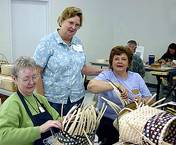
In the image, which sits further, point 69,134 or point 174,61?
point 174,61

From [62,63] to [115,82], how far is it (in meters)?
0.43

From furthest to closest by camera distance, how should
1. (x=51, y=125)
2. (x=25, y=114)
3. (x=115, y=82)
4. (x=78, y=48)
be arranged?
1. (x=78, y=48)
2. (x=115, y=82)
3. (x=25, y=114)
4. (x=51, y=125)

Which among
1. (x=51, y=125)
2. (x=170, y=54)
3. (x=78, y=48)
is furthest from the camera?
(x=170, y=54)

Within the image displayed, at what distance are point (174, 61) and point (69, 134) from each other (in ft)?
18.5

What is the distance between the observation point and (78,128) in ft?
4.16

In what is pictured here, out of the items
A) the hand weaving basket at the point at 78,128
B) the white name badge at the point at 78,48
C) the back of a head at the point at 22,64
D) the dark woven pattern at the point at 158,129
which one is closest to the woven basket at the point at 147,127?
the dark woven pattern at the point at 158,129

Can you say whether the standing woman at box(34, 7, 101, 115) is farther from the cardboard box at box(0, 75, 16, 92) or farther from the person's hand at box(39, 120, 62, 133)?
the cardboard box at box(0, 75, 16, 92)

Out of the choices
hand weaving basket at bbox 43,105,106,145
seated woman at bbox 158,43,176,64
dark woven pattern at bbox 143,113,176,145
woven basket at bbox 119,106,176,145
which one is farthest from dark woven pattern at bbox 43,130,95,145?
seated woman at bbox 158,43,176,64

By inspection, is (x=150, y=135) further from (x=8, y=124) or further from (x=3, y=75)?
(x=3, y=75)

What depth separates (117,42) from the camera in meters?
8.26

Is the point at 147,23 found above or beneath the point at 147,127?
above

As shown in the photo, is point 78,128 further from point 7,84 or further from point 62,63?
point 7,84

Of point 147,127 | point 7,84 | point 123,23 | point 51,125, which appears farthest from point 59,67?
point 123,23

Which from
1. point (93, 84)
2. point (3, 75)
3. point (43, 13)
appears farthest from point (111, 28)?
point (93, 84)
